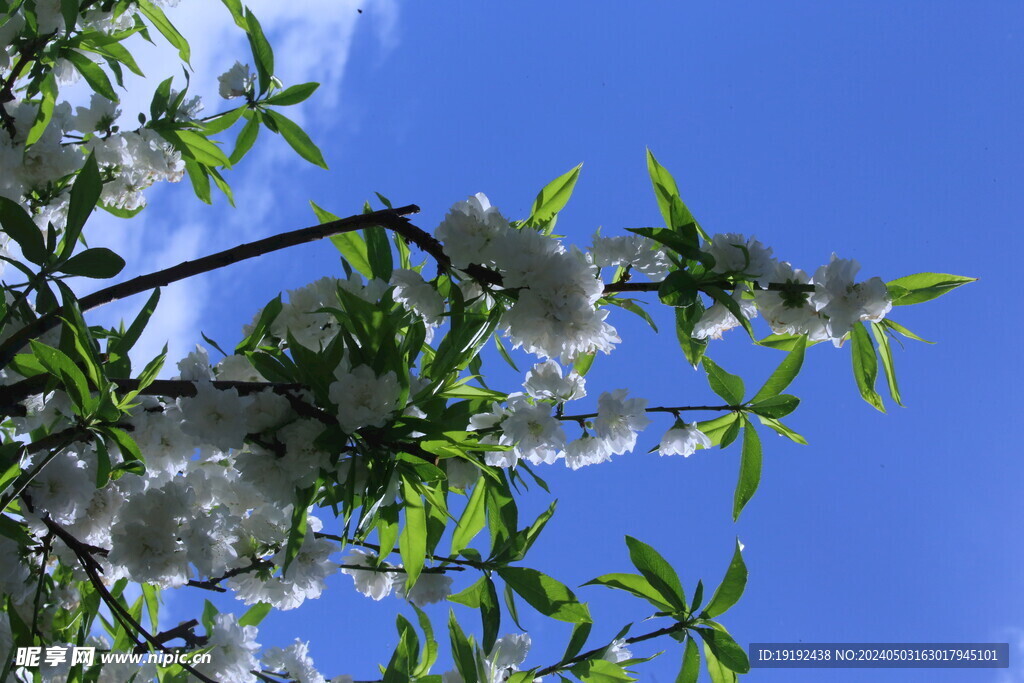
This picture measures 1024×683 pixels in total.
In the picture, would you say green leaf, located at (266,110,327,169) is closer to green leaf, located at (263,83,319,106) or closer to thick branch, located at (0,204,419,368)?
green leaf, located at (263,83,319,106)

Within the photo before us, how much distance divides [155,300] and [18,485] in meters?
0.46

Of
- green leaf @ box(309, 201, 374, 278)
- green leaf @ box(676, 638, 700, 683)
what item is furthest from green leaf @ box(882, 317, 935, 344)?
green leaf @ box(309, 201, 374, 278)

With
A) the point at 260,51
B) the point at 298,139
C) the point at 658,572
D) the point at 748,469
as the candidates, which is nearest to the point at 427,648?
the point at 658,572

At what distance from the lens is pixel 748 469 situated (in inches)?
66.9

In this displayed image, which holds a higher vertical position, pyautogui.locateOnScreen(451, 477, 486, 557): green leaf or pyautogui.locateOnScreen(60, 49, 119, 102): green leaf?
pyautogui.locateOnScreen(60, 49, 119, 102): green leaf

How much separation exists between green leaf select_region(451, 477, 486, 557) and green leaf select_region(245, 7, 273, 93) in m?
1.71

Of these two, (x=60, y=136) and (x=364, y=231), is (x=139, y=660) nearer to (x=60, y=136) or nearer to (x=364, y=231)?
A: (x=364, y=231)

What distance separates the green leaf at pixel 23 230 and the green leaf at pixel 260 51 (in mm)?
1258

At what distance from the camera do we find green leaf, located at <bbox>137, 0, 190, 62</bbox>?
2506mm

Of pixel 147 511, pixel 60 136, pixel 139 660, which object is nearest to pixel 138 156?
pixel 60 136

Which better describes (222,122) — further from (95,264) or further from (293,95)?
(95,264)

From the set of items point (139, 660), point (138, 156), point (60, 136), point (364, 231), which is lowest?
point (139, 660)

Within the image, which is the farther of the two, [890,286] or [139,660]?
[139,660]

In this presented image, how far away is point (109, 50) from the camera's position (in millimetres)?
2447
